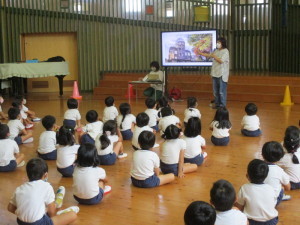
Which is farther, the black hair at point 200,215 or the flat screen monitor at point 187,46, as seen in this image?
the flat screen monitor at point 187,46

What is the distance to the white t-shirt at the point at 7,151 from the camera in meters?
4.43

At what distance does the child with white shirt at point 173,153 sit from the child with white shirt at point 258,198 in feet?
4.01

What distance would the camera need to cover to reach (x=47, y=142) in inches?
195

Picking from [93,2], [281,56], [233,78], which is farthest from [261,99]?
[93,2]

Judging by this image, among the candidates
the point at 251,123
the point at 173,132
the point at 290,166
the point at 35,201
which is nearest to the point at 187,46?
the point at 251,123

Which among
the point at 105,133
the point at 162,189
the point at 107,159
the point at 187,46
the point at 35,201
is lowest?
the point at 162,189

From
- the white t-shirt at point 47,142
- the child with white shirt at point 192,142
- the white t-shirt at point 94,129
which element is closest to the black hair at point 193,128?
the child with white shirt at point 192,142

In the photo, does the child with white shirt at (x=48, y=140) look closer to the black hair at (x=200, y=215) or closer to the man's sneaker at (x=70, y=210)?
the man's sneaker at (x=70, y=210)

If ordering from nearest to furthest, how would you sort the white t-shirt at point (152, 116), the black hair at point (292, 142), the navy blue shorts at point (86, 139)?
1. the black hair at point (292, 142)
2. the navy blue shorts at point (86, 139)
3. the white t-shirt at point (152, 116)

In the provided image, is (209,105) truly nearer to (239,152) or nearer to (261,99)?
(261,99)

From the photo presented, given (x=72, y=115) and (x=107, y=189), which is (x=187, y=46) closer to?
(x=72, y=115)

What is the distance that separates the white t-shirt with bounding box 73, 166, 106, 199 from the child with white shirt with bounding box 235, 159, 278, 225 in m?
1.23

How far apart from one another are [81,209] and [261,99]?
22.8 feet

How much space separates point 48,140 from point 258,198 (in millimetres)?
2758
